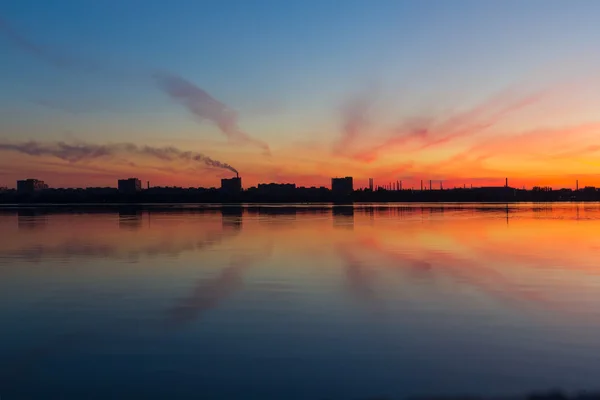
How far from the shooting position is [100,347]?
384 inches

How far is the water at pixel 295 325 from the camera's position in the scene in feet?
26.2

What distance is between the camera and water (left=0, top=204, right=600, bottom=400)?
798 centimetres

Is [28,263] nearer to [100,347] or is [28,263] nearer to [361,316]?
[100,347]

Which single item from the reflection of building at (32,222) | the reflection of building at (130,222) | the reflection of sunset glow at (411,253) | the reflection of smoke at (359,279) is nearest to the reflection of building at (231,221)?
the reflection of building at (130,222)

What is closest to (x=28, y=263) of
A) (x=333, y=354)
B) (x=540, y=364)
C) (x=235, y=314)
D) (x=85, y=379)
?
(x=235, y=314)

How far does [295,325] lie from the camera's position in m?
11.3

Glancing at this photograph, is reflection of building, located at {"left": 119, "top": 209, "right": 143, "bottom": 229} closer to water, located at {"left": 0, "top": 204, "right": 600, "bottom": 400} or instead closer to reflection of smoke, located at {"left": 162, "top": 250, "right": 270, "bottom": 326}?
water, located at {"left": 0, "top": 204, "right": 600, "bottom": 400}

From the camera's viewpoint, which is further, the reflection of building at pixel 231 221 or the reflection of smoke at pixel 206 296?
the reflection of building at pixel 231 221

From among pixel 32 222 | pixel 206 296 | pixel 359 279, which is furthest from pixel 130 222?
pixel 206 296

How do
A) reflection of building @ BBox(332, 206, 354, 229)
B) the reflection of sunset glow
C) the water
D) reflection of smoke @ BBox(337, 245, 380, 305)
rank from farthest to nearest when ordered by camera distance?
reflection of building @ BBox(332, 206, 354, 229), the reflection of sunset glow, reflection of smoke @ BBox(337, 245, 380, 305), the water

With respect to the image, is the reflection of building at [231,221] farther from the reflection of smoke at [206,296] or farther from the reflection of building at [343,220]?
the reflection of smoke at [206,296]

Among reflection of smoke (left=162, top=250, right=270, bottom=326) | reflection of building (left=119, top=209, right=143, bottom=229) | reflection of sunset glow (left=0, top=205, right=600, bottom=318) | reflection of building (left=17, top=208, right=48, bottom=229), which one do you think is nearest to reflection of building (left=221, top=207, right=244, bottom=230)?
reflection of building (left=119, top=209, right=143, bottom=229)

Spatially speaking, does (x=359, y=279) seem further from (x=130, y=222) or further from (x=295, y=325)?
(x=130, y=222)

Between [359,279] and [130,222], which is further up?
[130,222]
